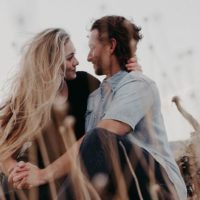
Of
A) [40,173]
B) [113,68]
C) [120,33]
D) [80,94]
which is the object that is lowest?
[40,173]

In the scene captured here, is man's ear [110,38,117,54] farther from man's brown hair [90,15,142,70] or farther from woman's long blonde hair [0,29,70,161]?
woman's long blonde hair [0,29,70,161]

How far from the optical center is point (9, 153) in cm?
248

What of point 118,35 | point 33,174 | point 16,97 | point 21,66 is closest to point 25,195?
point 33,174

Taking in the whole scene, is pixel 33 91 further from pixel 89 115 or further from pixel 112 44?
pixel 112 44

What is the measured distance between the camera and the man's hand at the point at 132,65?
8.47ft

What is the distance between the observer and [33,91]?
2627mm

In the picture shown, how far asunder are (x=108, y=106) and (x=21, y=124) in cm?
40

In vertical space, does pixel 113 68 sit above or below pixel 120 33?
below

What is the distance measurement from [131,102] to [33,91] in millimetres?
547

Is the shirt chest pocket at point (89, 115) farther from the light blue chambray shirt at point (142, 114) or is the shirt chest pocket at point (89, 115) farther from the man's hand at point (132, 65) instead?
the man's hand at point (132, 65)

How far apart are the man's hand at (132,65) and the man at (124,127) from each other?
0.13 ft

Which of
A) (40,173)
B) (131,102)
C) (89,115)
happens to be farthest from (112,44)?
(40,173)

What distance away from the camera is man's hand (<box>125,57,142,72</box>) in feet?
8.47

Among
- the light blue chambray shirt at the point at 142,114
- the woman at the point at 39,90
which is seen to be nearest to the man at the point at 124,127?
the light blue chambray shirt at the point at 142,114
